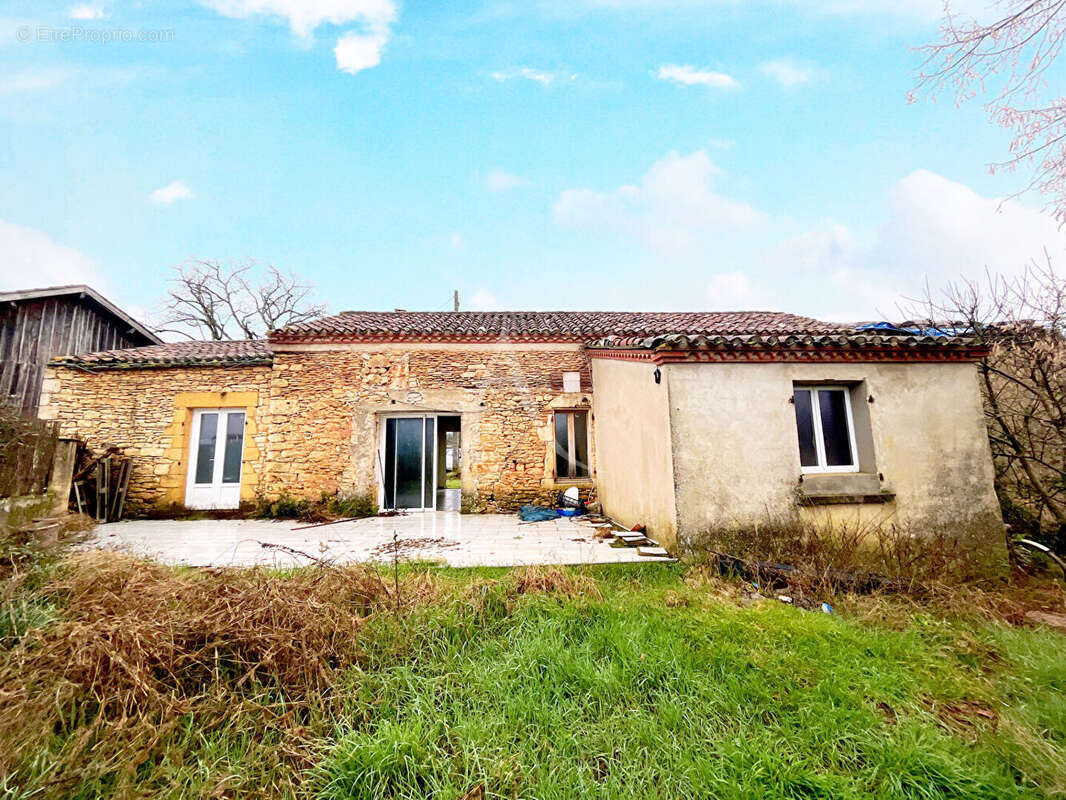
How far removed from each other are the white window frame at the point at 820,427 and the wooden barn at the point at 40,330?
Answer: 15.3 metres

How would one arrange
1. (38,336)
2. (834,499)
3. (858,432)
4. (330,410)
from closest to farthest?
(834,499)
(858,432)
(330,410)
(38,336)

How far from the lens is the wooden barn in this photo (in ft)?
31.7

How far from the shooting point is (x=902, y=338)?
577 cm

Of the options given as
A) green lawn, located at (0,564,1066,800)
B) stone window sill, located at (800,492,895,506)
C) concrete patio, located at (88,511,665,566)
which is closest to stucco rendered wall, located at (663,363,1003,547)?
stone window sill, located at (800,492,895,506)

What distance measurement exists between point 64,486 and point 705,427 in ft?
37.0

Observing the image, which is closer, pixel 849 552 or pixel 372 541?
pixel 849 552

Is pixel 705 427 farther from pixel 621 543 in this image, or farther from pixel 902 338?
pixel 902 338

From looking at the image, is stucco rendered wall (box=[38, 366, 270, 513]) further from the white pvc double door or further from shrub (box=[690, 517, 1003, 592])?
shrub (box=[690, 517, 1003, 592])

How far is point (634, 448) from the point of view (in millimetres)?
6945

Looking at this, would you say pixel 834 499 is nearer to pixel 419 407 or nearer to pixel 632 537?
pixel 632 537

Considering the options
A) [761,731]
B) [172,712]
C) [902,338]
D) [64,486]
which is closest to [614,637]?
[761,731]

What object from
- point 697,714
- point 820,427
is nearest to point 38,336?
point 697,714

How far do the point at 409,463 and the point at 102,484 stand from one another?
6.03 meters

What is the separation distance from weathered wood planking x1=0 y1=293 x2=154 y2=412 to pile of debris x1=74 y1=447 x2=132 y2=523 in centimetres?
258
